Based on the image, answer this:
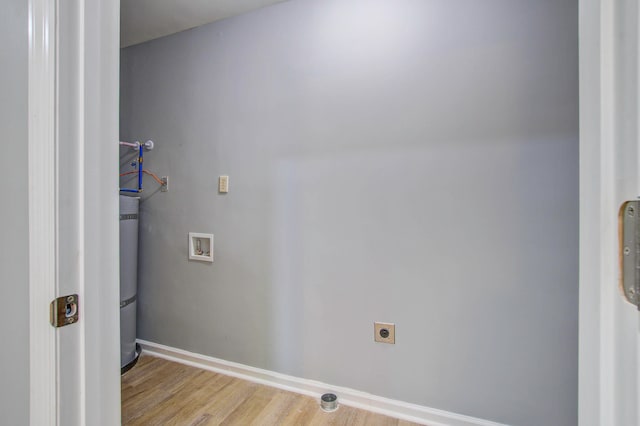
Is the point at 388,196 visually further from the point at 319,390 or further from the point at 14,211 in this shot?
the point at 14,211

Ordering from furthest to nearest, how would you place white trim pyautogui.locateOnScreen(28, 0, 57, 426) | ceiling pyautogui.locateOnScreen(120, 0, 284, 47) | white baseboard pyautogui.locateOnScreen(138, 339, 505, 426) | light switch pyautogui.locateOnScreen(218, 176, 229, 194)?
light switch pyautogui.locateOnScreen(218, 176, 229, 194) → ceiling pyautogui.locateOnScreen(120, 0, 284, 47) → white baseboard pyautogui.locateOnScreen(138, 339, 505, 426) → white trim pyautogui.locateOnScreen(28, 0, 57, 426)

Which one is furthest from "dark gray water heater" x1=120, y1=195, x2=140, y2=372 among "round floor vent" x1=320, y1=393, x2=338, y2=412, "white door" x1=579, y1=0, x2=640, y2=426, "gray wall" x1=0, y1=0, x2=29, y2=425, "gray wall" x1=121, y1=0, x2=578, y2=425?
"white door" x1=579, y1=0, x2=640, y2=426

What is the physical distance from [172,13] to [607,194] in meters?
2.46

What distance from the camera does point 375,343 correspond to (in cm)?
161

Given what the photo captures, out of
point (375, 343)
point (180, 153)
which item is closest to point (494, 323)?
point (375, 343)

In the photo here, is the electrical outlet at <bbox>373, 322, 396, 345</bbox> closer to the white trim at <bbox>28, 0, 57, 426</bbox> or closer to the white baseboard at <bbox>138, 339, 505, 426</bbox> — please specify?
the white baseboard at <bbox>138, 339, 505, 426</bbox>

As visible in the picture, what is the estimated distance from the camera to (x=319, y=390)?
→ 67.7 inches

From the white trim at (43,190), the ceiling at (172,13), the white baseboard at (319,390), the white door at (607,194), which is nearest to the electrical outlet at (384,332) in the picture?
the white baseboard at (319,390)

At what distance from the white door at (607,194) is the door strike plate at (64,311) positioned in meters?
0.80

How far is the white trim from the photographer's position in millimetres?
506

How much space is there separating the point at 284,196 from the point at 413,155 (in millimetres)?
808

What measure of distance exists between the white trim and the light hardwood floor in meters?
1.29

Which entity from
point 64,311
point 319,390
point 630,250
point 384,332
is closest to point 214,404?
point 319,390

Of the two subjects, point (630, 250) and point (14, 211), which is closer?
point (630, 250)
